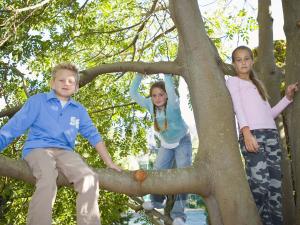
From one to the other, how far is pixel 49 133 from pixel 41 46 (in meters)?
2.96

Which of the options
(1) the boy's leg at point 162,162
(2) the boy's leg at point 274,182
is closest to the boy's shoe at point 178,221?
(1) the boy's leg at point 162,162

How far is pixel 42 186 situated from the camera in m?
3.08

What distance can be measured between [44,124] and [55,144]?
197 millimetres

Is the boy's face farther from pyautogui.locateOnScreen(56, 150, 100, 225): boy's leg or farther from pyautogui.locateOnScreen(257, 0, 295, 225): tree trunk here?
pyautogui.locateOnScreen(257, 0, 295, 225): tree trunk

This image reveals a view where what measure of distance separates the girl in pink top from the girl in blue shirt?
78 cm

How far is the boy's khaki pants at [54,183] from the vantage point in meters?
2.98

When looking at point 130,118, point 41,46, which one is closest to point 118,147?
point 130,118

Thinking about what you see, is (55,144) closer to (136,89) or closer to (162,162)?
(162,162)

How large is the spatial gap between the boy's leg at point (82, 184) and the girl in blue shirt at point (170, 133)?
5.24 feet

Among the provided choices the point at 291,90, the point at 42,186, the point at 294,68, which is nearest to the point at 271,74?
the point at 294,68

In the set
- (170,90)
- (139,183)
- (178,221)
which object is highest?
(170,90)

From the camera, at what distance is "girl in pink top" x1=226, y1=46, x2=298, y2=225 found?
393cm

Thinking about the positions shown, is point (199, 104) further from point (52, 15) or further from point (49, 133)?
point (52, 15)

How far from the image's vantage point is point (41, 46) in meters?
6.15
